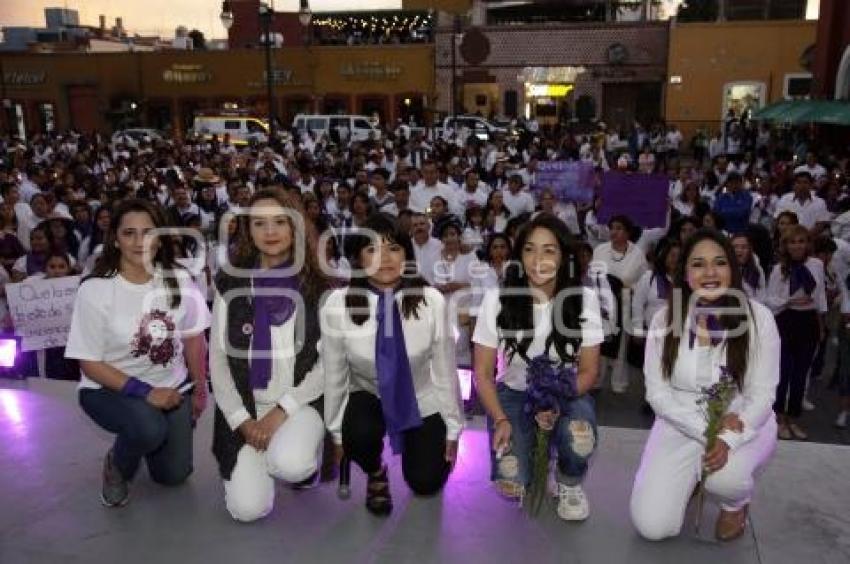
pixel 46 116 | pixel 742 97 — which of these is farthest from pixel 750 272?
pixel 46 116

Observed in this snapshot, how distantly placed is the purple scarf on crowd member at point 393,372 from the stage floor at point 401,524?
1.71ft

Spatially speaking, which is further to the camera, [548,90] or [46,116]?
[46,116]

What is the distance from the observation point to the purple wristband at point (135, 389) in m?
3.80

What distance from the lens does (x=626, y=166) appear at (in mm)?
13852

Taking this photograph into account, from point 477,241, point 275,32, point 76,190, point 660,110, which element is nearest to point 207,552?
point 477,241

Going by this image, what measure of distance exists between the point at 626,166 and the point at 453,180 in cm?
346

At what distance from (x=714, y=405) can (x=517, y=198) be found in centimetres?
742

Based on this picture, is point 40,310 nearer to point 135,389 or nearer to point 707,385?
point 135,389

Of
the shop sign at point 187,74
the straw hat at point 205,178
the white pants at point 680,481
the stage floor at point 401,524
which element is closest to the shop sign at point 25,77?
the shop sign at point 187,74

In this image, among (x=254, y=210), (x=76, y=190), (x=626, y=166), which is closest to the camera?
(x=254, y=210)

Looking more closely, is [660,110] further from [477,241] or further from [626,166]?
[477,241]

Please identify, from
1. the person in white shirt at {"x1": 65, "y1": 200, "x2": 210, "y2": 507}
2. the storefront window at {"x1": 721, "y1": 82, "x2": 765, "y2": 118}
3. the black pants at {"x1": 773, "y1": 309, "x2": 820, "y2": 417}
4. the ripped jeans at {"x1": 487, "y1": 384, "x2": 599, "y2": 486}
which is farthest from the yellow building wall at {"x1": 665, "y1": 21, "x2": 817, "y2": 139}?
the person in white shirt at {"x1": 65, "y1": 200, "x2": 210, "y2": 507}

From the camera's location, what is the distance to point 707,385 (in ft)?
11.8

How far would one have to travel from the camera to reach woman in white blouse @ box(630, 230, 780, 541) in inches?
137
